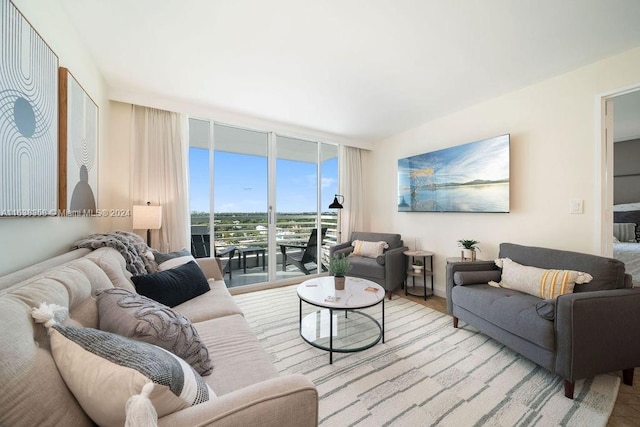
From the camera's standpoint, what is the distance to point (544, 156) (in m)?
2.41

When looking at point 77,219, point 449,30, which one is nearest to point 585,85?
point 449,30

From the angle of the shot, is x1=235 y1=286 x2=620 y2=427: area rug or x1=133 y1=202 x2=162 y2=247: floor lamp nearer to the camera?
x1=235 y1=286 x2=620 y2=427: area rug

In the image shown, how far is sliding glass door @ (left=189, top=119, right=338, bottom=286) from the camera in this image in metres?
3.21

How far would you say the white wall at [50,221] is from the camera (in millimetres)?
1089

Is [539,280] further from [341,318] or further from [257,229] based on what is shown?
[257,229]

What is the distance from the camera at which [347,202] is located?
14.1 feet

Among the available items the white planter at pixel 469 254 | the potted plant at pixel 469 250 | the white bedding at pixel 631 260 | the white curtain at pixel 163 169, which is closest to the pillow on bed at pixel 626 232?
the white bedding at pixel 631 260

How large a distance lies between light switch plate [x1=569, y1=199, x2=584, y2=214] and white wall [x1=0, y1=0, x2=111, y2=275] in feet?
12.9

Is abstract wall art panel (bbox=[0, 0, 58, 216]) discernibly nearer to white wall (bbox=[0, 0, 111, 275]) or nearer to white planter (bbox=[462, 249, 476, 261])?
white wall (bbox=[0, 0, 111, 275])

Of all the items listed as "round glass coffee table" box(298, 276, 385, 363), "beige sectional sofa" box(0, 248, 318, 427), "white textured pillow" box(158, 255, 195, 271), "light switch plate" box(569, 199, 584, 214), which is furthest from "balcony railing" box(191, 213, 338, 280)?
"light switch plate" box(569, 199, 584, 214)

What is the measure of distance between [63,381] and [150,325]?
316 millimetres

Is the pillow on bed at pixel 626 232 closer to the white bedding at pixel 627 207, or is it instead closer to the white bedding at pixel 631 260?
the white bedding at pixel 627 207

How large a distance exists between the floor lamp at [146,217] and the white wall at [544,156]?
3496mm

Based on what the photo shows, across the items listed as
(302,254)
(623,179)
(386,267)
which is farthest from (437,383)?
(623,179)
